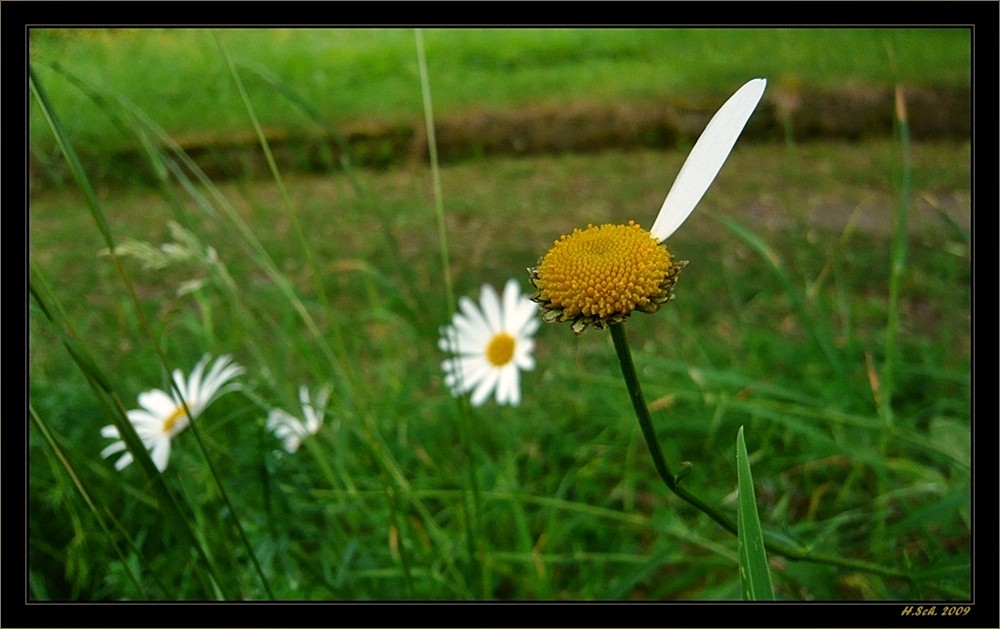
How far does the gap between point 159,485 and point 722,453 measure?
0.53 meters

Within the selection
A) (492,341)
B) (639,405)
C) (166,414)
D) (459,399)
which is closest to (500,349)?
(492,341)

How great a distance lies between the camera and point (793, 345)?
0.92 metres

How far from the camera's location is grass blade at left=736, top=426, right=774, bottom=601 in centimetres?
29

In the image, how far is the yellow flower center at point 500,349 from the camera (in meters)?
0.69

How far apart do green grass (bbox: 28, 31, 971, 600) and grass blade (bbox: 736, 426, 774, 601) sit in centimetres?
8

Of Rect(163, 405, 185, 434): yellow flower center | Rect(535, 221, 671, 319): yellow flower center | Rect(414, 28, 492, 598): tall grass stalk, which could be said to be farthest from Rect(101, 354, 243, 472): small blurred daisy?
Rect(535, 221, 671, 319): yellow flower center

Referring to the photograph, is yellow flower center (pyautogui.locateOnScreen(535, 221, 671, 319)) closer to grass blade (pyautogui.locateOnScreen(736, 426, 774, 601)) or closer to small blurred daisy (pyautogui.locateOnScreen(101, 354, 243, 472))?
grass blade (pyautogui.locateOnScreen(736, 426, 774, 601))

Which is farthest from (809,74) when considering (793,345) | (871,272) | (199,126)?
(199,126)

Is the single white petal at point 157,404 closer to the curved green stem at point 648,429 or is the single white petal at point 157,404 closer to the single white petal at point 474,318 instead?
the single white petal at point 474,318

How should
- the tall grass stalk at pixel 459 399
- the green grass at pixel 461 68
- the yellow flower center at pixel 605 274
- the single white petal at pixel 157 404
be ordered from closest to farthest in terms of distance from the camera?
1. the yellow flower center at pixel 605 274
2. the tall grass stalk at pixel 459 399
3. the single white petal at pixel 157 404
4. the green grass at pixel 461 68

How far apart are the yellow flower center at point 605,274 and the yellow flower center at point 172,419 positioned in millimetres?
402

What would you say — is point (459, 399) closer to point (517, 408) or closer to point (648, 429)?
point (648, 429)

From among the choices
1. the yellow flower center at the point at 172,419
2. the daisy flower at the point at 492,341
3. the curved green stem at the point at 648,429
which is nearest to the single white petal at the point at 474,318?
the daisy flower at the point at 492,341

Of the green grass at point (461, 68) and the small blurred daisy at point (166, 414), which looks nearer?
the small blurred daisy at point (166, 414)
